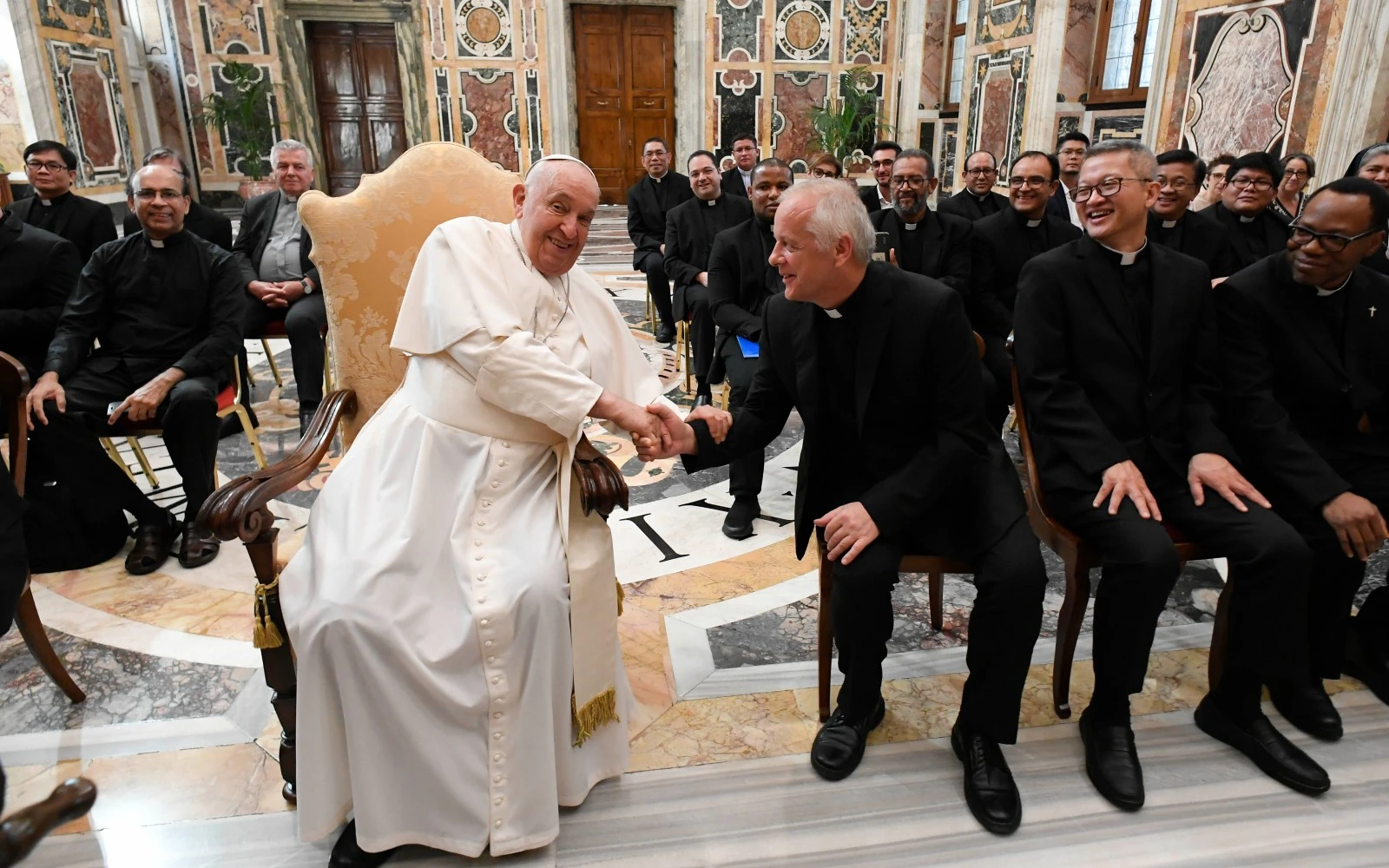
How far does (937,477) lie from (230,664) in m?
2.23

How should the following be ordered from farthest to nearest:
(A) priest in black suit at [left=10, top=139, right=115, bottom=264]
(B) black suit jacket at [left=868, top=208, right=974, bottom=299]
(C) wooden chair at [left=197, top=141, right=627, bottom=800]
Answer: (A) priest in black suit at [left=10, top=139, right=115, bottom=264] < (B) black suit jacket at [left=868, top=208, right=974, bottom=299] < (C) wooden chair at [left=197, top=141, right=627, bottom=800]

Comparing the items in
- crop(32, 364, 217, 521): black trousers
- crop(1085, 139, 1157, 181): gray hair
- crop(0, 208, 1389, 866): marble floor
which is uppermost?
crop(1085, 139, 1157, 181): gray hair

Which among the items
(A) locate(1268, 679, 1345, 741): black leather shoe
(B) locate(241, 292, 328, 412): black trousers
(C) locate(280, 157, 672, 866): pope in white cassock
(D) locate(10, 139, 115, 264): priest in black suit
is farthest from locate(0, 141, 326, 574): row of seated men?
(A) locate(1268, 679, 1345, 741): black leather shoe

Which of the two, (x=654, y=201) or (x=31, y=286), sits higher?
(x=654, y=201)

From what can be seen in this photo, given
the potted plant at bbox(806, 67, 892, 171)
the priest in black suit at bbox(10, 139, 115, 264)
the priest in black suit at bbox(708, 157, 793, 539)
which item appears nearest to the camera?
the priest in black suit at bbox(708, 157, 793, 539)

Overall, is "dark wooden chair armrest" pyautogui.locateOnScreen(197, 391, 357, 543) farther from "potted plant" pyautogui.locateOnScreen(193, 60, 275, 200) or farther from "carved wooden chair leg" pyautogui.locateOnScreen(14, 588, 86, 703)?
"potted plant" pyautogui.locateOnScreen(193, 60, 275, 200)

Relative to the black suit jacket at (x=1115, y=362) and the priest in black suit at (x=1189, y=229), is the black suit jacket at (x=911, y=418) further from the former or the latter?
the priest in black suit at (x=1189, y=229)

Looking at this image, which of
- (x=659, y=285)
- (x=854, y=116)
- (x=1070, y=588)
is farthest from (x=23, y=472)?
(x=854, y=116)

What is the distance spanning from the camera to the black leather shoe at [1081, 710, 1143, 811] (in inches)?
81.8

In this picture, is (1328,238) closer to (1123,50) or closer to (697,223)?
(697,223)

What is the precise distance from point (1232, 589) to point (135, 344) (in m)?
4.05

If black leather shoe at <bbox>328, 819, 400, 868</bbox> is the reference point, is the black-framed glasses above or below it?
above

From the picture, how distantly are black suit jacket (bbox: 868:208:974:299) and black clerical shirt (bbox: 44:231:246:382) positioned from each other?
3.10 metres

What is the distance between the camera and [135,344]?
348 centimetres
